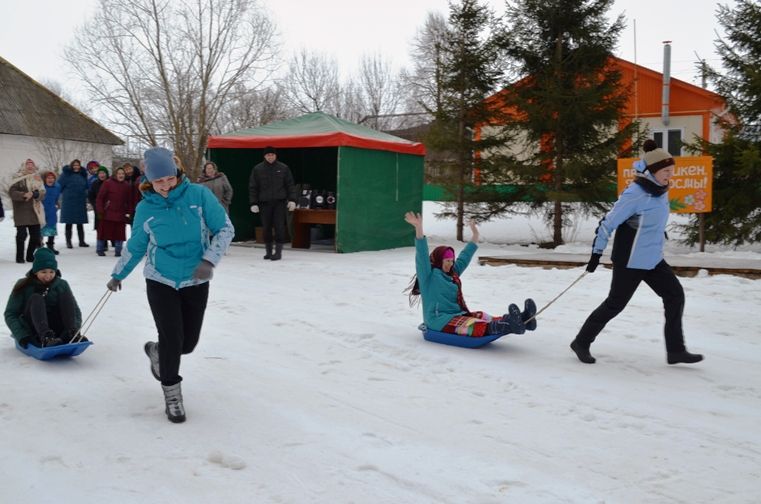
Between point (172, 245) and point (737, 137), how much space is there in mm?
13412

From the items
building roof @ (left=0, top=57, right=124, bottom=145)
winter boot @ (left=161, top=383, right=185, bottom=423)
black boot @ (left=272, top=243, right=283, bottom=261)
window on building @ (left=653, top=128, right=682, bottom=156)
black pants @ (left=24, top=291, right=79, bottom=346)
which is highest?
building roof @ (left=0, top=57, right=124, bottom=145)

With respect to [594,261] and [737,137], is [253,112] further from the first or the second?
[594,261]

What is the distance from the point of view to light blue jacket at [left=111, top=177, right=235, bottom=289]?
4.28 metres

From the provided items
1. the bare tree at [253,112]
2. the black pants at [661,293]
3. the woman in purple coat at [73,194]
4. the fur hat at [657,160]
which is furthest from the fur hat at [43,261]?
the bare tree at [253,112]

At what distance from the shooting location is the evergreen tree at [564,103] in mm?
15273

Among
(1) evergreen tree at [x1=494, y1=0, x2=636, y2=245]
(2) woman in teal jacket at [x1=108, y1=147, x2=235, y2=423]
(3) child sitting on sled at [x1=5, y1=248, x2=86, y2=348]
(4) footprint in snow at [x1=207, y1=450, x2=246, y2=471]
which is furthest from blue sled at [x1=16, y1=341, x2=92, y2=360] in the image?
(1) evergreen tree at [x1=494, y1=0, x2=636, y2=245]

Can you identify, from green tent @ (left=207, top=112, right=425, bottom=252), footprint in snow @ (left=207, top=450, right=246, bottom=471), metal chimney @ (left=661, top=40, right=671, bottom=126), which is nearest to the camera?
footprint in snow @ (left=207, top=450, right=246, bottom=471)

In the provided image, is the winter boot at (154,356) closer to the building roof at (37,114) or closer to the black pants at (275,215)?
the black pants at (275,215)

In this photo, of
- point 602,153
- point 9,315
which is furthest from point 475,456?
point 602,153

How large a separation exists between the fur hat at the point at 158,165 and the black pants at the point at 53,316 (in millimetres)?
1978

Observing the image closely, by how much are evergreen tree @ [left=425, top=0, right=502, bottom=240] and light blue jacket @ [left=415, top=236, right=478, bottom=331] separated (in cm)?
1040

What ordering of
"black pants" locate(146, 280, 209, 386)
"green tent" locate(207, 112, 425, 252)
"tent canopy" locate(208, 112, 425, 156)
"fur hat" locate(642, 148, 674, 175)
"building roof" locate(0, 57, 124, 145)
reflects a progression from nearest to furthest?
"black pants" locate(146, 280, 209, 386)
"fur hat" locate(642, 148, 674, 175)
"tent canopy" locate(208, 112, 425, 156)
"green tent" locate(207, 112, 425, 252)
"building roof" locate(0, 57, 124, 145)

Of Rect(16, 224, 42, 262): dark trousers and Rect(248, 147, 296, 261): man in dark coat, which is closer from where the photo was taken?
Rect(16, 224, 42, 262): dark trousers

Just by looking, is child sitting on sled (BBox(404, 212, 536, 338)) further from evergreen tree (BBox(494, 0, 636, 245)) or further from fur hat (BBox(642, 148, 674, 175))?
evergreen tree (BBox(494, 0, 636, 245))
